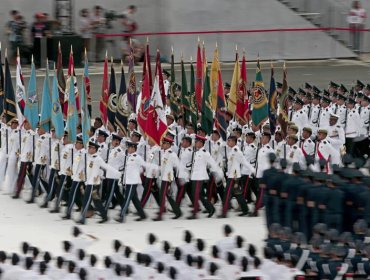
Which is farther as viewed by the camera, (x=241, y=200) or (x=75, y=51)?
(x=75, y=51)

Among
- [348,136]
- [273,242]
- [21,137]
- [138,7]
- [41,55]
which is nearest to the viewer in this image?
[273,242]

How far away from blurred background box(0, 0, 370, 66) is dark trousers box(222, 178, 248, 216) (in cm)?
1377

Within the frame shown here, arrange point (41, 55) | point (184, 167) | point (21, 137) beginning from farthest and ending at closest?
point (41, 55) → point (21, 137) → point (184, 167)

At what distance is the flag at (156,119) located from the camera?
22.4 m

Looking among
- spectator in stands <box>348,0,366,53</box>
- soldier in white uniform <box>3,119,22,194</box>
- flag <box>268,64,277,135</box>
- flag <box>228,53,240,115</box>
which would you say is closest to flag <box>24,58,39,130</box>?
soldier in white uniform <box>3,119,22,194</box>

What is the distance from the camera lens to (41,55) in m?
34.8

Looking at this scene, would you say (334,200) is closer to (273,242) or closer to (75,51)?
(273,242)

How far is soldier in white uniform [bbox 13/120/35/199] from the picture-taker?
2319cm

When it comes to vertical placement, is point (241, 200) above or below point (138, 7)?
below

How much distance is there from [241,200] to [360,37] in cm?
1808

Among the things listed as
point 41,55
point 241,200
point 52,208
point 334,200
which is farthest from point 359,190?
point 41,55

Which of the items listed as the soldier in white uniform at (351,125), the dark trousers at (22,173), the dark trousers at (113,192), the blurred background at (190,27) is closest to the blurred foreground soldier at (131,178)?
the dark trousers at (113,192)

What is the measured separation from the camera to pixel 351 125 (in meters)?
26.3

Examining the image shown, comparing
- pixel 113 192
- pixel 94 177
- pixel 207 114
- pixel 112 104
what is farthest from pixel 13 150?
pixel 207 114
